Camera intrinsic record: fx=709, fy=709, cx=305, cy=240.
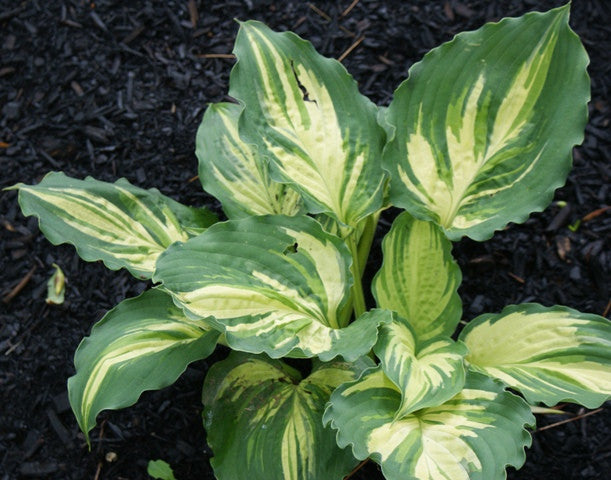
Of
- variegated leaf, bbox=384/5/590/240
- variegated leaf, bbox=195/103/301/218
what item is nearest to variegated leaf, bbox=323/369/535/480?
variegated leaf, bbox=384/5/590/240

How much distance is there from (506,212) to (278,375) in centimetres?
62

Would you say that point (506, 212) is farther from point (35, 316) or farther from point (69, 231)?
point (35, 316)

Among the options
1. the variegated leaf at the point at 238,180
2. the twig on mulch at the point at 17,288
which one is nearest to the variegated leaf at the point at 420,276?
the variegated leaf at the point at 238,180

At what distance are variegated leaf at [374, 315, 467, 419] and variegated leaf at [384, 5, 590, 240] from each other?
0.24m

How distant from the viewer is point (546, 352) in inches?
56.6

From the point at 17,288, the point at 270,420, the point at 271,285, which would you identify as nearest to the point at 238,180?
the point at 271,285

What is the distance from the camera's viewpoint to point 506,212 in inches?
56.7

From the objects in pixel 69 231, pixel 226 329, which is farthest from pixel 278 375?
pixel 69 231

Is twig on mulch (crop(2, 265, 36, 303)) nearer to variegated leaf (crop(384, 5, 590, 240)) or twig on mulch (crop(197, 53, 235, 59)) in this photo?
twig on mulch (crop(197, 53, 235, 59))

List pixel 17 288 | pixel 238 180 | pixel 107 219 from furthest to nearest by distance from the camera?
pixel 17 288
pixel 238 180
pixel 107 219

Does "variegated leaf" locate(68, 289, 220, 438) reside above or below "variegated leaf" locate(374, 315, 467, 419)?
below

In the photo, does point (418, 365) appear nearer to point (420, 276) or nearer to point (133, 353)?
point (420, 276)

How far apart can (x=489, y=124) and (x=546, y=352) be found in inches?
18.8

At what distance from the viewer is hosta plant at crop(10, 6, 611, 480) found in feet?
4.25
